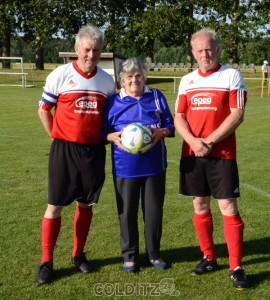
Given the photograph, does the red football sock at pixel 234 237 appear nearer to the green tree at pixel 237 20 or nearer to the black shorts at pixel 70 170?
the black shorts at pixel 70 170

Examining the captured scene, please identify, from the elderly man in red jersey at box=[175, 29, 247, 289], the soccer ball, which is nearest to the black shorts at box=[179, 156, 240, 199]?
the elderly man in red jersey at box=[175, 29, 247, 289]

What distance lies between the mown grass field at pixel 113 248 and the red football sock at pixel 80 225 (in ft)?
0.66

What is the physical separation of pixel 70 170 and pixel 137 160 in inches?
22.5

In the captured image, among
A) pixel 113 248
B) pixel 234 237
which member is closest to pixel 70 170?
pixel 113 248

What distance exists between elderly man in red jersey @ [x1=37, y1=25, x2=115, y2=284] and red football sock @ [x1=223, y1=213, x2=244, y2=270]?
114cm

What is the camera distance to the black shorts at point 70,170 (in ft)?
13.2

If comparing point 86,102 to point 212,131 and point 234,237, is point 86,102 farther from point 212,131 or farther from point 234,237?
point 234,237

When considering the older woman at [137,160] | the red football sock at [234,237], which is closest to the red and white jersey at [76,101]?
the older woman at [137,160]

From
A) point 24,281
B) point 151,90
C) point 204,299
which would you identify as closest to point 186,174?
point 151,90

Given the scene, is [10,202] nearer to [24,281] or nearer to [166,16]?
[24,281]

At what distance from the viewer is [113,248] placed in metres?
4.79

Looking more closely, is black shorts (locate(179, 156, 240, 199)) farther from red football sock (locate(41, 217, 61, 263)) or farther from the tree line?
the tree line

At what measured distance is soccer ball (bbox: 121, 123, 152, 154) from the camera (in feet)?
12.7

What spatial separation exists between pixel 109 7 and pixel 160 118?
38.2 m
